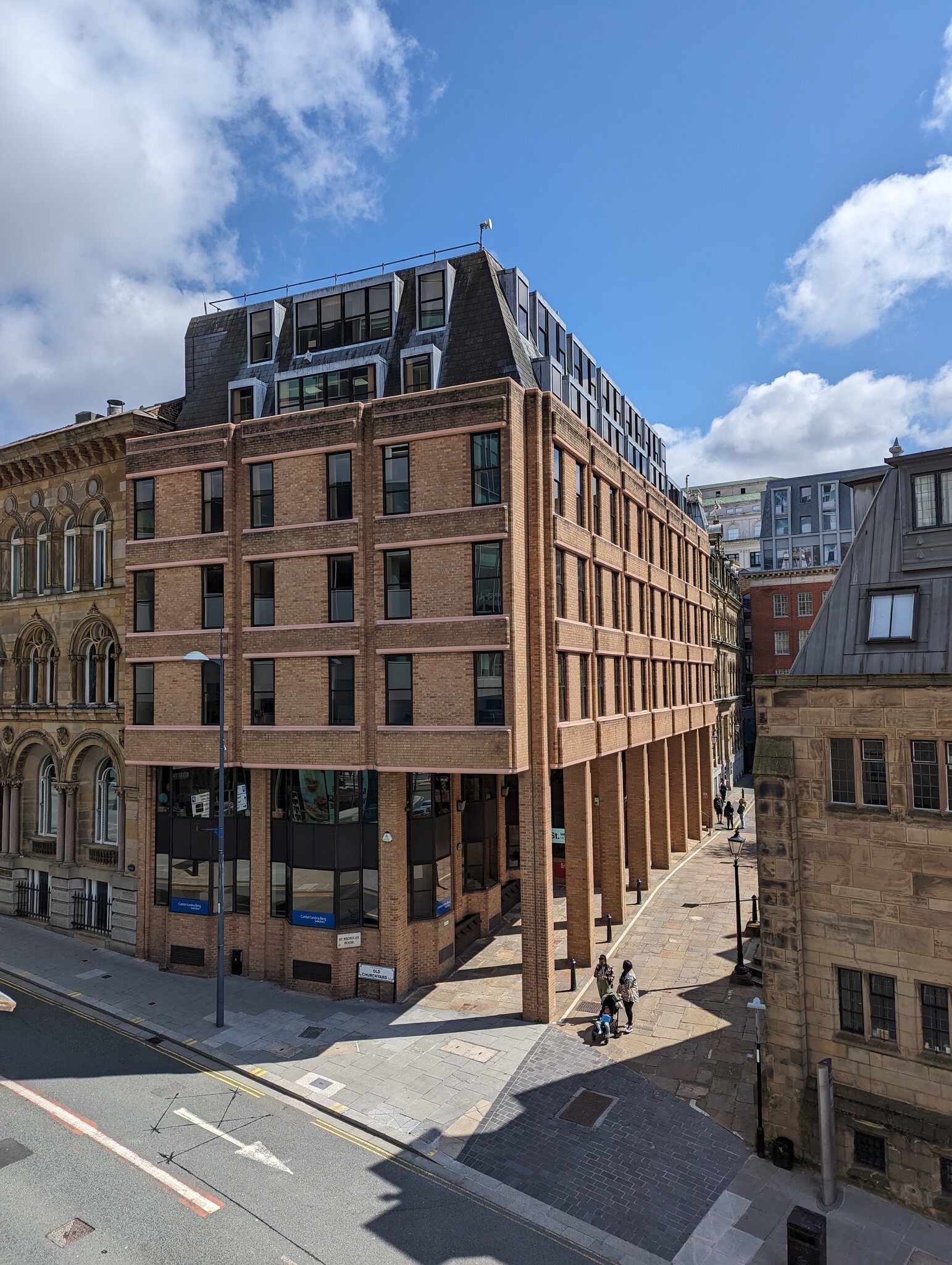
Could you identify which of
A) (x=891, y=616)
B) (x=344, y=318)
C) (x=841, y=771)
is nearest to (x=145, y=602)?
(x=344, y=318)

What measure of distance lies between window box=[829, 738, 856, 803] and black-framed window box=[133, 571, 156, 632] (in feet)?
71.7

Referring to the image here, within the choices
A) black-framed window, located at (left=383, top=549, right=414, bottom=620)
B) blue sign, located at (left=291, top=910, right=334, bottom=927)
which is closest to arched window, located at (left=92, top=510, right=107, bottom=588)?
black-framed window, located at (left=383, top=549, right=414, bottom=620)

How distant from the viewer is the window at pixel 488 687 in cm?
2236

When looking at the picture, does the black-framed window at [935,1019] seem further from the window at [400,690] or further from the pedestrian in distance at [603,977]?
the window at [400,690]

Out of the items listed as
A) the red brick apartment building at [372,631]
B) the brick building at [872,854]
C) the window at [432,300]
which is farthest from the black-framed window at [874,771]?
the window at [432,300]

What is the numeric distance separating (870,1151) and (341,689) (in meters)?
17.3

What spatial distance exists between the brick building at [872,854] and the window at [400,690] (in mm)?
10298

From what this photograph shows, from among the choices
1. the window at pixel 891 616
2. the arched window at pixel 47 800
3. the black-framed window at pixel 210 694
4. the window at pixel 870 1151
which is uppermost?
the window at pixel 891 616

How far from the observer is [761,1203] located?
14.6 meters

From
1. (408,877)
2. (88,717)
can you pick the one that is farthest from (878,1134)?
(88,717)

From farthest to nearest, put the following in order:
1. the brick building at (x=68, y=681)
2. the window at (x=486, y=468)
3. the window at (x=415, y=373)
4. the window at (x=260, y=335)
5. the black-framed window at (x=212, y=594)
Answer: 1. the window at (x=260, y=335)
2. the brick building at (x=68, y=681)
3. the black-framed window at (x=212, y=594)
4. the window at (x=415, y=373)
5. the window at (x=486, y=468)

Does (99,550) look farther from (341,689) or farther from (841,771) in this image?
(841,771)

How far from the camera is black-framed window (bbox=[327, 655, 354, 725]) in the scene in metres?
24.1

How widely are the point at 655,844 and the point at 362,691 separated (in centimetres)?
2271
